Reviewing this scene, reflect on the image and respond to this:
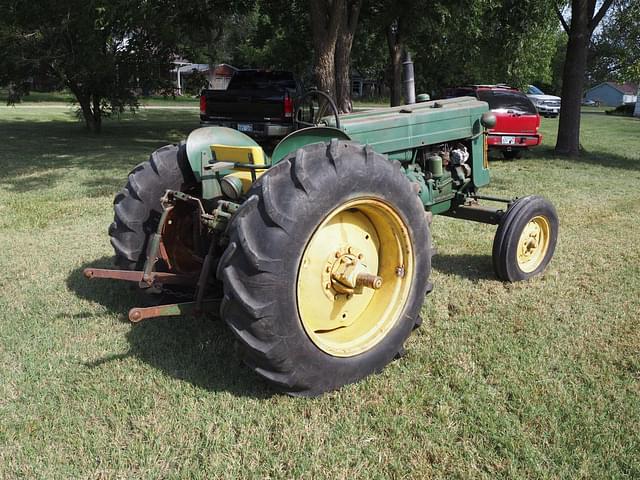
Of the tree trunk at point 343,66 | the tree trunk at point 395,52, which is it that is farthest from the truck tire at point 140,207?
the tree trunk at point 395,52

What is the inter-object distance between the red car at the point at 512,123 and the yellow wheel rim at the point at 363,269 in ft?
30.5

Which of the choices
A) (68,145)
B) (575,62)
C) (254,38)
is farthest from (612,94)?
(68,145)

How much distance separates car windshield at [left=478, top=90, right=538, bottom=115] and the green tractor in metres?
8.22

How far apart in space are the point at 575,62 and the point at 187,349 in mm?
12275

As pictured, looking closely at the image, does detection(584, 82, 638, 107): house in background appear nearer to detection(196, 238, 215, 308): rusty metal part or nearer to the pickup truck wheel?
the pickup truck wheel

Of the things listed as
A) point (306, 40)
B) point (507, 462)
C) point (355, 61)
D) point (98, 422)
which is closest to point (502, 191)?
point (507, 462)

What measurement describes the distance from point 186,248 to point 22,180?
256 inches

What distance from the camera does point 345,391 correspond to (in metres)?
2.89

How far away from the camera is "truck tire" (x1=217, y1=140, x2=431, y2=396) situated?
2.48 m

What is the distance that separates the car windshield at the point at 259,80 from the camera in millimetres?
12891

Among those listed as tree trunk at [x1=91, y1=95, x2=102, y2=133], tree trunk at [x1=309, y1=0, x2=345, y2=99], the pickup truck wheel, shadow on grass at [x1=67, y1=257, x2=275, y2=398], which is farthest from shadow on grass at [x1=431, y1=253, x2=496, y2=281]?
tree trunk at [x1=91, y1=95, x2=102, y2=133]

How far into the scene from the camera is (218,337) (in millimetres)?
3469

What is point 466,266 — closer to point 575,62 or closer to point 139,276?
point 139,276

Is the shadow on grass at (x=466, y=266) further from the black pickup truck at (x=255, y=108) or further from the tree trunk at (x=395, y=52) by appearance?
the tree trunk at (x=395, y=52)
